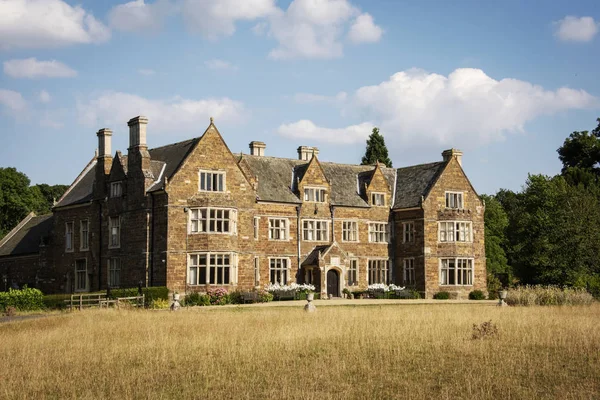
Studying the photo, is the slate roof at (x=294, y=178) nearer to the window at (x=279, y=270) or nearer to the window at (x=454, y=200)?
the window at (x=279, y=270)

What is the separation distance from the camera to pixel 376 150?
78.3m

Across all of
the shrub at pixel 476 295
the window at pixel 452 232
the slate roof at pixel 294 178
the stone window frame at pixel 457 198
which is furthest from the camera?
the stone window frame at pixel 457 198

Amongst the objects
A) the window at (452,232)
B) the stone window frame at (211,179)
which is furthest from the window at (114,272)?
the window at (452,232)

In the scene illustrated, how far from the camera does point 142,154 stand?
163 feet

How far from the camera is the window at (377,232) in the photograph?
5838cm

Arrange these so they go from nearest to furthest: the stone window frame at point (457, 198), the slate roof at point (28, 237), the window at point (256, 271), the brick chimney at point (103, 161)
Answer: the window at point (256, 271) < the brick chimney at point (103, 161) < the stone window frame at point (457, 198) < the slate roof at point (28, 237)

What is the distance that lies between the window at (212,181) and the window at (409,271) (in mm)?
15345

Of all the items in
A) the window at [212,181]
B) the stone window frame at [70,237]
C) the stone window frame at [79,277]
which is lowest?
the stone window frame at [79,277]

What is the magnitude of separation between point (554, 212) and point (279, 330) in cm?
3723

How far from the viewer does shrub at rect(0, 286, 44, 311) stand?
44.4 metres

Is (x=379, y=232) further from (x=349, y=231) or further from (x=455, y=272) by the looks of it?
(x=455, y=272)

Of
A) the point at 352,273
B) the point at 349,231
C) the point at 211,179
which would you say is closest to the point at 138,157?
the point at 211,179

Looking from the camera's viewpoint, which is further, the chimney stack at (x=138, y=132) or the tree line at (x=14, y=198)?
the tree line at (x=14, y=198)

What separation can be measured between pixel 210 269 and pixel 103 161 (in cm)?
1115
